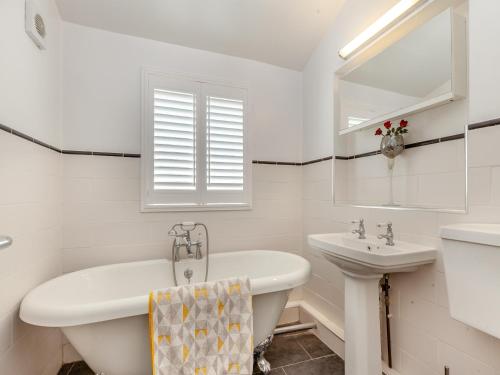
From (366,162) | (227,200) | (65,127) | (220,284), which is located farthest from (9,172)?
(366,162)

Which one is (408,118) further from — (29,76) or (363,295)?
(29,76)

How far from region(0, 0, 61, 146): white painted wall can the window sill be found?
0.73 meters

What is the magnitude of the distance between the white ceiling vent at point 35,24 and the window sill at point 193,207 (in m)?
1.13

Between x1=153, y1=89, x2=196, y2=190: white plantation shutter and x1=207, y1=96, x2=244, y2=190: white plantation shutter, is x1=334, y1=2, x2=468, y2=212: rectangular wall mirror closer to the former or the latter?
x1=207, y1=96, x2=244, y2=190: white plantation shutter

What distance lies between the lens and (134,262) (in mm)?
1781

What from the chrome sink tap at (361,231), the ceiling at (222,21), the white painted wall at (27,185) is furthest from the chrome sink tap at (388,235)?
the white painted wall at (27,185)

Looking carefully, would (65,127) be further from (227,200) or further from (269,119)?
(269,119)

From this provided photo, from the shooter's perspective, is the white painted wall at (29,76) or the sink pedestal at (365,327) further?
the sink pedestal at (365,327)

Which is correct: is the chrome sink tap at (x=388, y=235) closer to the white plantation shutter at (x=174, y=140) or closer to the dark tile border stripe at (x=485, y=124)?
the dark tile border stripe at (x=485, y=124)

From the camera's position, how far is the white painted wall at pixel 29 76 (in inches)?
44.4

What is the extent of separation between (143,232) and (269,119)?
1452 mm

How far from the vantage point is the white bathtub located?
1.06 m

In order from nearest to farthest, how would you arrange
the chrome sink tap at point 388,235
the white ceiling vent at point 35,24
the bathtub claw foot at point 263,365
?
the white ceiling vent at point 35,24, the chrome sink tap at point 388,235, the bathtub claw foot at point 263,365

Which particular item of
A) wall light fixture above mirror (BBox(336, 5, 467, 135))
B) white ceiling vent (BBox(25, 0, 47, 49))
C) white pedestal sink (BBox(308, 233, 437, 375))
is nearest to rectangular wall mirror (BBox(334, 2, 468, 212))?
wall light fixture above mirror (BBox(336, 5, 467, 135))
